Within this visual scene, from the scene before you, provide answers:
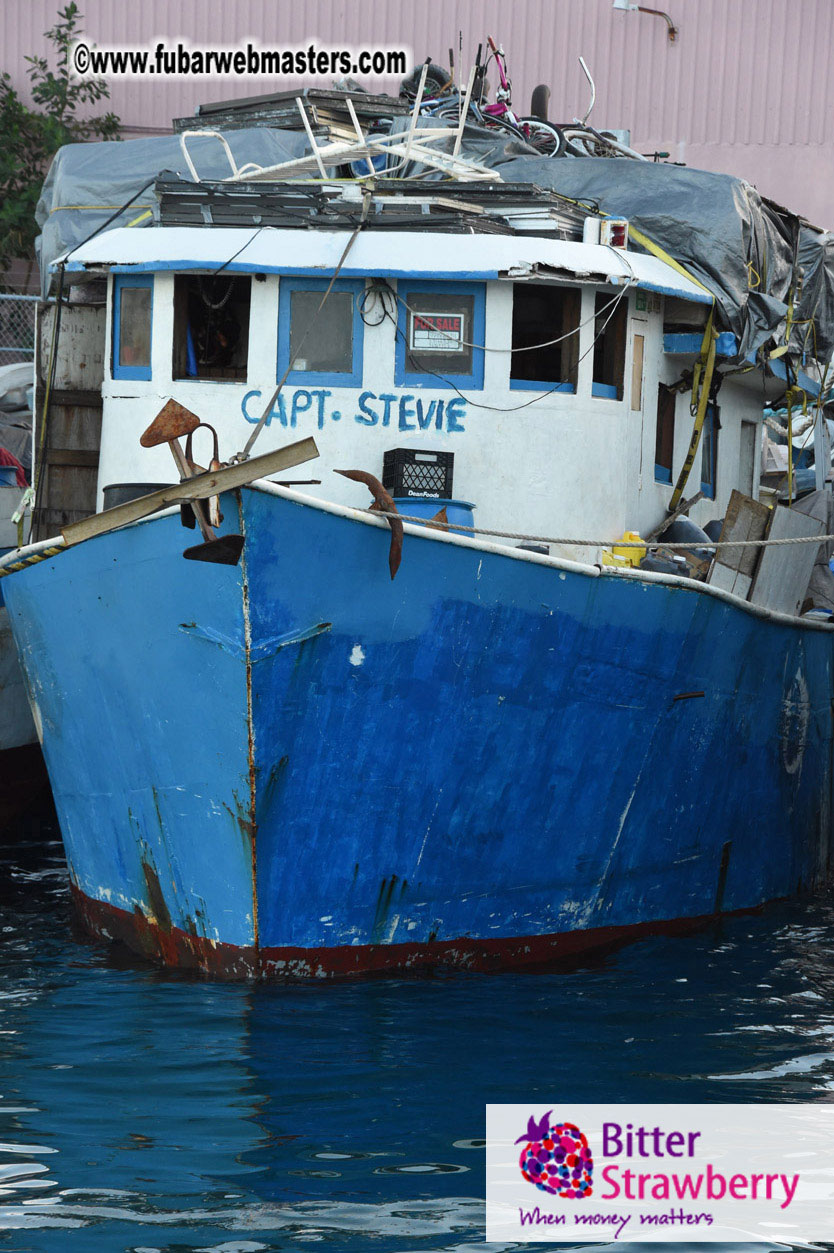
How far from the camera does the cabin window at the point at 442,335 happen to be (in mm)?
8500

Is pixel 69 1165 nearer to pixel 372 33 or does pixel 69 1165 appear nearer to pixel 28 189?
pixel 28 189

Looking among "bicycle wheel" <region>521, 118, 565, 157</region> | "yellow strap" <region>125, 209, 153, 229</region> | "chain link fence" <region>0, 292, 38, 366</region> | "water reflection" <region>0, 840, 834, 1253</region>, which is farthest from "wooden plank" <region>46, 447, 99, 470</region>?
"chain link fence" <region>0, 292, 38, 366</region>

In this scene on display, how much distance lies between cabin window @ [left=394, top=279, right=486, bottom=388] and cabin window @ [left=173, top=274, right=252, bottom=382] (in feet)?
2.99

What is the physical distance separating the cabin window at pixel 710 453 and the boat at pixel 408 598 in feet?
0.50

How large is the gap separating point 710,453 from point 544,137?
2.60 metres

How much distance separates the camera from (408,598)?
22.7 ft

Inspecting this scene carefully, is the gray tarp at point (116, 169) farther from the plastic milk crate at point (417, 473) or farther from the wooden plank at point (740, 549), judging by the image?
the wooden plank at point (740, 549)

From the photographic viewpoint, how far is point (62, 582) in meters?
→ 7.51

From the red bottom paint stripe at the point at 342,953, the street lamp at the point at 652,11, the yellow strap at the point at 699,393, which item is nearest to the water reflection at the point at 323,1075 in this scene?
the red bottom paint stripe at the point at 342,953

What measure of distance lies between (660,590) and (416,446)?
5.58 ft

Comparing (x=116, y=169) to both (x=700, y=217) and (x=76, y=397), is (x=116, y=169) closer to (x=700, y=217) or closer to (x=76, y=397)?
(x=76, y=397)

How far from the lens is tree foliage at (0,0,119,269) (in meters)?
18.4

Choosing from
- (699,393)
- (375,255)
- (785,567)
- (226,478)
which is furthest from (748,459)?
(226,478)

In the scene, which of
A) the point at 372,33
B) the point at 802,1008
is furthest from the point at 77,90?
the point at 802,1008
